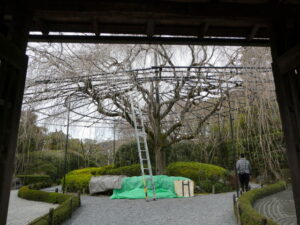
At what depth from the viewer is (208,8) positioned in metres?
1.96

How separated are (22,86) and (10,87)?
11 cm

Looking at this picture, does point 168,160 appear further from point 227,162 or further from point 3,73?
point 3,73

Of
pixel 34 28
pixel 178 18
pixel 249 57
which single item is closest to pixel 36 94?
pixel 34 28

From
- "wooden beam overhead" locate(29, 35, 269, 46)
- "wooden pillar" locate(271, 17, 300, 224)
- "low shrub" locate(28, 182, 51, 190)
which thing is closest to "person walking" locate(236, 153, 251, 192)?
"wooden beam overhead" locate(29, 35, 269, 46)

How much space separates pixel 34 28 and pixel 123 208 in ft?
13.4

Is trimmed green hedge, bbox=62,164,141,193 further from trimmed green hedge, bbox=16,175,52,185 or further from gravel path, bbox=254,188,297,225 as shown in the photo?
gravel path, bbox=254,188,297,225

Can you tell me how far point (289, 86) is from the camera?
1.88 metres

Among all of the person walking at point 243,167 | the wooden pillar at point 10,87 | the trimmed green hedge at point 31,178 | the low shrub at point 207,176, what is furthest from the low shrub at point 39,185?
the wooden pillar at point 10,87

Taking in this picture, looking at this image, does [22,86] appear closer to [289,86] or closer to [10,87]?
[10,87]

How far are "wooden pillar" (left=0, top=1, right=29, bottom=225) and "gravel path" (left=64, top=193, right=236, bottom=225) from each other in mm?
2658

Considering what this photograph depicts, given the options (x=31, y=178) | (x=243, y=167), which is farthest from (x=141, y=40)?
(x=31, y=178)

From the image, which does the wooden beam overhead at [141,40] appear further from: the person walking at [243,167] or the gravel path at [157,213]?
the person walking at [243,167]

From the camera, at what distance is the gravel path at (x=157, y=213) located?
3830mm

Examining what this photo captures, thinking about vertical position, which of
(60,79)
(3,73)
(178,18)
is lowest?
(3,73)
